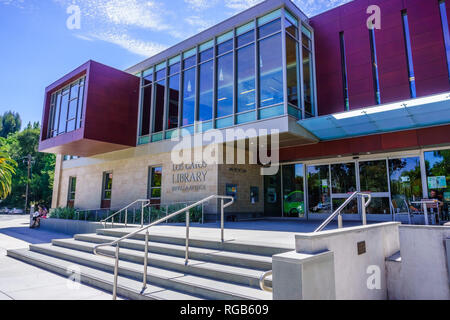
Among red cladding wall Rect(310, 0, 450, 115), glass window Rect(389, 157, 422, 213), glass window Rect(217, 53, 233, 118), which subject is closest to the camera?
red cladding wall Rect(310, 0, 450, 115)

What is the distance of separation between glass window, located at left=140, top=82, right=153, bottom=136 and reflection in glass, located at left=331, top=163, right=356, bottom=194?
10.0 m

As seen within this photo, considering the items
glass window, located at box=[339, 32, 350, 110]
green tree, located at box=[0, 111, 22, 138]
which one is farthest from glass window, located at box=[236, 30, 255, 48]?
green tree, located at box=[0, 111, 22, 138]

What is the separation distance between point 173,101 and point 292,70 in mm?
6515

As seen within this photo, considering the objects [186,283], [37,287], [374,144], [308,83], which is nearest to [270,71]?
[308,83]

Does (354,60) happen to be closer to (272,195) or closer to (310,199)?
(310,199)

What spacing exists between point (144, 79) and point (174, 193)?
24.0ft

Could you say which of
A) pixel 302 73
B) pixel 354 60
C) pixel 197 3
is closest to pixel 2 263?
pixel 197 3

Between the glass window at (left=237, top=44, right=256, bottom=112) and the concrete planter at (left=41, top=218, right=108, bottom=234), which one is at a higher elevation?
the glass window at (left=237, top=44, right=256, bottom=112)

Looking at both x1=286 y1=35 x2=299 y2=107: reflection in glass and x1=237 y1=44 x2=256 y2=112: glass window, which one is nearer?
x1=286 y1=35 x2=299 y2=107: reflection in glass

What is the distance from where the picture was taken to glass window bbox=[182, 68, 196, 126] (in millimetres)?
13727

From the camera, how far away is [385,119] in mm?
9406

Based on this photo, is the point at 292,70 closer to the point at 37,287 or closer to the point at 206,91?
the point at 206,91

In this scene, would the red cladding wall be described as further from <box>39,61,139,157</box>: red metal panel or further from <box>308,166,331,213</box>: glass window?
<box>39,61,139,157</box>: red metal panel

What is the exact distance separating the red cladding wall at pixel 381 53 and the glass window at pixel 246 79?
3.11 metres
